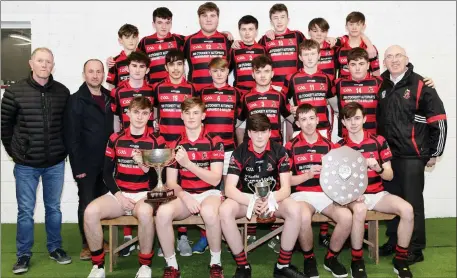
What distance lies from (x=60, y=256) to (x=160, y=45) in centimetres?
230

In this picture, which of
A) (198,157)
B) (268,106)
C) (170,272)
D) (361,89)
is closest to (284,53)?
(268,106)

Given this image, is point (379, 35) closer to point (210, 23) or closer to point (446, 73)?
point (446, 73)

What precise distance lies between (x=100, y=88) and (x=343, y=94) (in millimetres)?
2376

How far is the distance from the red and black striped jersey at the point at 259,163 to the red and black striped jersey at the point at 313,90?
724 millimetres

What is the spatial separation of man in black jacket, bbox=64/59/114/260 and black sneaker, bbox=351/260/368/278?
2398 millimetres

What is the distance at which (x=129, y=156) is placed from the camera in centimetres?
406

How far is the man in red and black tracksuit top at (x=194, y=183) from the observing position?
3748 mm

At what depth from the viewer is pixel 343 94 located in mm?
4574

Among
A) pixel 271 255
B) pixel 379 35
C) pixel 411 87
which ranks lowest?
pixel 271 255

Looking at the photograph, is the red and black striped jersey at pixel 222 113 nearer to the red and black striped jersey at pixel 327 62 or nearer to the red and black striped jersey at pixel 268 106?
the red and black striped jersey at pixel 268 106

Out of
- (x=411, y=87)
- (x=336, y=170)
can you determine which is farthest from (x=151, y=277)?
(x=411, y=87)

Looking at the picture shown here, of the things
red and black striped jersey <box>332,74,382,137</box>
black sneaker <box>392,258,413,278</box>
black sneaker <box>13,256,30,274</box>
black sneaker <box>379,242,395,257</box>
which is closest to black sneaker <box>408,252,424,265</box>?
black sneaker <box>379,242,395,257</box>

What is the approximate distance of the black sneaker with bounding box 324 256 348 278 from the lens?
392 cm

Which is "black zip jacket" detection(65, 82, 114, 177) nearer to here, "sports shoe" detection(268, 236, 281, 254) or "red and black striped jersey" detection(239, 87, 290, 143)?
"red and black striped jersey" detection(239, 87, 290, 143)
